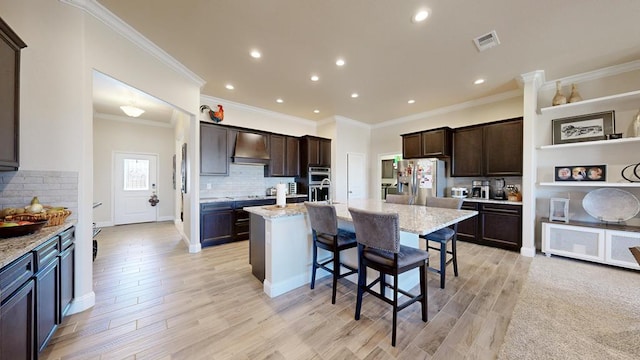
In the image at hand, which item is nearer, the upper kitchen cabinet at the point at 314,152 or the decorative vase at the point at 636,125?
the decorative vase at the point at 636,125

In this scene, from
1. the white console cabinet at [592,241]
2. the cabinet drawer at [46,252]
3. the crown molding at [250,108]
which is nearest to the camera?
the cabinet drawer at [46,252]

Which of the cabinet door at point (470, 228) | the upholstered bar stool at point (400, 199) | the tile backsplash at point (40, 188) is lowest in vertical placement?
the cabinet door at point (470, 228)

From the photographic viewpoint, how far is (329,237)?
2383mm

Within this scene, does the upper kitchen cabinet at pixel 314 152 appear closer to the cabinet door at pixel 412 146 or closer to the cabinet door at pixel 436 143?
the cabinet door at pixel 412 146

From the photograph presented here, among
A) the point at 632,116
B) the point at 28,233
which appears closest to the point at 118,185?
the point at 28,233

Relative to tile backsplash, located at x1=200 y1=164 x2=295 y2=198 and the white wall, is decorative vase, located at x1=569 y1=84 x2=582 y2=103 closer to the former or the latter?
tile backsplash, located at x1=200 y1=164 x2=295 y2=198

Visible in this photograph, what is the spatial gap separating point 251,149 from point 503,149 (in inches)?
191

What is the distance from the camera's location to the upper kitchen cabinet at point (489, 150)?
400 centimetres

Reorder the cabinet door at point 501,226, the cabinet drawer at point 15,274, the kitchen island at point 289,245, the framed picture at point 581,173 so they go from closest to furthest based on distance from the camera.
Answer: the cabinet drawer at point 15,274
the kitchen island at point 289,245
the framed picture at point 581,173
the cabinet door at point 501,226

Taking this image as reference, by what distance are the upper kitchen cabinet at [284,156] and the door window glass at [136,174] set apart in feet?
12.9

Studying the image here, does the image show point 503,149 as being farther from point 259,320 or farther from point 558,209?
A: point 259,320

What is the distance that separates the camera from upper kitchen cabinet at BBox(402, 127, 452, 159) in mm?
4750

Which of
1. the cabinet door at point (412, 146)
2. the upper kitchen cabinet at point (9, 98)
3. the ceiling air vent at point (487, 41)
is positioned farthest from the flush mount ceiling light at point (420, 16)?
the upper kitchen cabinet at point (9, 98)

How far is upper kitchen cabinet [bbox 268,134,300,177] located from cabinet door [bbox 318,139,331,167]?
59 centimetres
